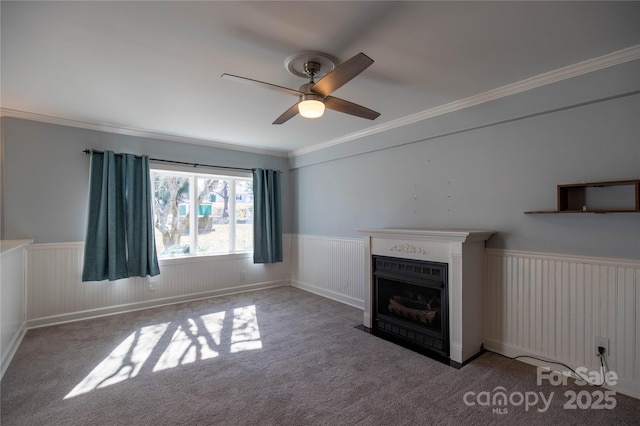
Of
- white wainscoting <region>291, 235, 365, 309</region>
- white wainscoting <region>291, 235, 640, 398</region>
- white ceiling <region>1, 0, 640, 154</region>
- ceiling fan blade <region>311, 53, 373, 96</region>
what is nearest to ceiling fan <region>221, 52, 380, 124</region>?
ceiling fan blade <region>311, 53, 373, 96</region>

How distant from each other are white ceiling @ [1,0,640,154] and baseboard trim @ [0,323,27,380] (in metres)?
2.41

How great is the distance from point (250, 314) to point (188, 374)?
1483 millimetres

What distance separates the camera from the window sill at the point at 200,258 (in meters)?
4.46

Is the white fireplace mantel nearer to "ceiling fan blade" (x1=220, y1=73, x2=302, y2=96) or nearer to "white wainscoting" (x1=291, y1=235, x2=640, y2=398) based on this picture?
"white wainscoting" (x1=291, y1=235, x2=640, y2=398)

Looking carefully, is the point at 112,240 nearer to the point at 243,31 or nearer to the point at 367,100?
the point at 243,31

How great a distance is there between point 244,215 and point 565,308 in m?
4.48

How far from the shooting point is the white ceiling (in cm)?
176

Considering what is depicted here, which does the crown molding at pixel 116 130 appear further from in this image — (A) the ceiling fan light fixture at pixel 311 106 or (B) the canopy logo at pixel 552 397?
(B) the canopy logo at pixel 552 397

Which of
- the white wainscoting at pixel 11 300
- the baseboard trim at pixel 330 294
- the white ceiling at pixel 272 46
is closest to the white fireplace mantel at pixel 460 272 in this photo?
the white ceiling at pixel 272 46

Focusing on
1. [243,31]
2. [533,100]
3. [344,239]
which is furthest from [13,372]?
[533,100]

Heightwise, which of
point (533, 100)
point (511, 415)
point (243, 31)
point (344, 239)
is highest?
point (243, 31)

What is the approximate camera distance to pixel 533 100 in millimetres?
2635

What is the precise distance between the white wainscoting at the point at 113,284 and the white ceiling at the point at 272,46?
183 cm

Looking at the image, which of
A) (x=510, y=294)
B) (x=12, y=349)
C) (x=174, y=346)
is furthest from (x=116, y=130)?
(x=510, y=294)
